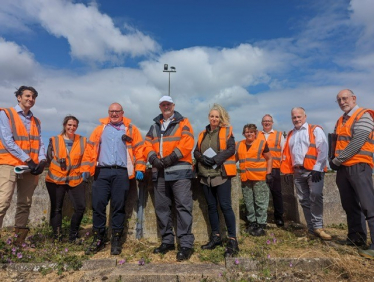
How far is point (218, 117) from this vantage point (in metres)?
4.34

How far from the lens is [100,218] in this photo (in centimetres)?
422

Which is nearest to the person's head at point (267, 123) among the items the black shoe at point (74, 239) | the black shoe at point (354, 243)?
the black shoe at point (354, 243)

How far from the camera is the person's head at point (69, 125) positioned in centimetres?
484

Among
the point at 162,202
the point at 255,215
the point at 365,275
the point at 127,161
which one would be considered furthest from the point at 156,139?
the point at 365,275

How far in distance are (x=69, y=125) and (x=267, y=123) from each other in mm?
4011

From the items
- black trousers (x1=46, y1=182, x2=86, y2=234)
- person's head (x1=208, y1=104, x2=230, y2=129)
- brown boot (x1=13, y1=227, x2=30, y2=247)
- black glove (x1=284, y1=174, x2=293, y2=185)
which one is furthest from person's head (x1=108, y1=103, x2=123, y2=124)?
black glove (x1=284, y1=174, x2=293, y2=185)

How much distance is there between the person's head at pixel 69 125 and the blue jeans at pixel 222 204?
8.32 feet

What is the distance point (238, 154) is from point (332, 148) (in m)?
1.62

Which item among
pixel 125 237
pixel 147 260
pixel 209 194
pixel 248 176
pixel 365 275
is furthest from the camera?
pixel 248 176

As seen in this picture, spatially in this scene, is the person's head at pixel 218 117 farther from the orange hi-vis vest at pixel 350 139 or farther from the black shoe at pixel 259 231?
the black shoe at pixel 259 231

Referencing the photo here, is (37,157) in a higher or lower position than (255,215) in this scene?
higher

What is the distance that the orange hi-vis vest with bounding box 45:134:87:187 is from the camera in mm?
4562

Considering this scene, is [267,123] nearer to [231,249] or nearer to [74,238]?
[231,249]

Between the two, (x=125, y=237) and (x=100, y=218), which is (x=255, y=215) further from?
(x=100, y=218)
